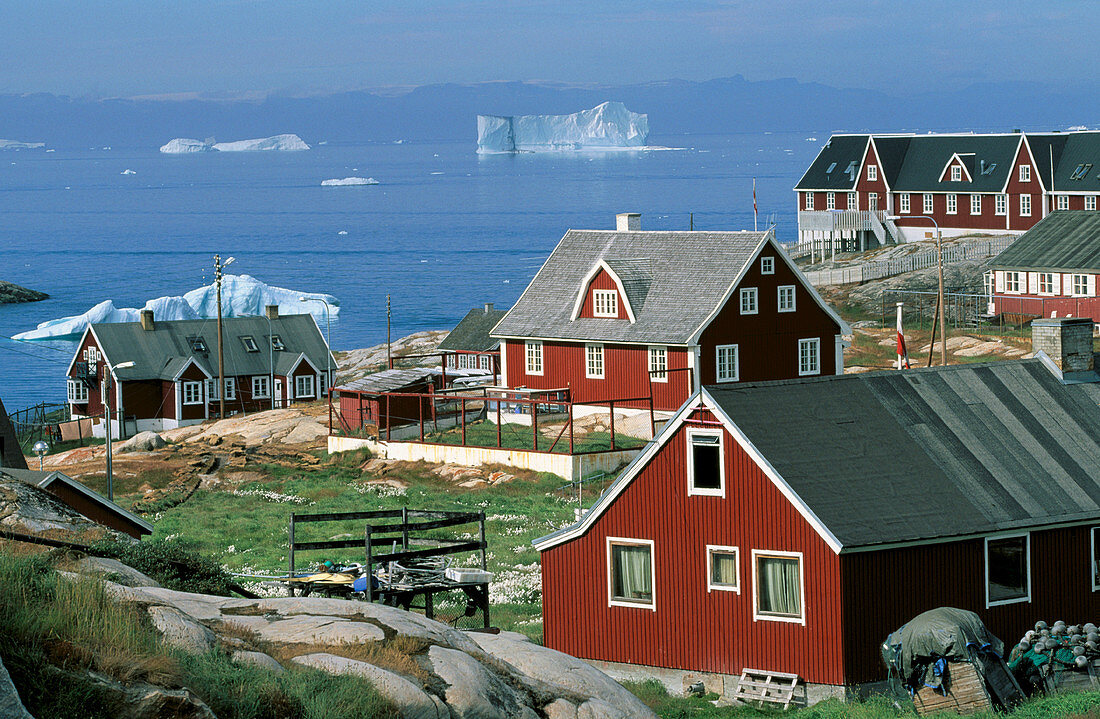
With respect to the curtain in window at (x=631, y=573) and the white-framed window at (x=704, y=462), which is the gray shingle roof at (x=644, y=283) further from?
the white-framed window at (x=704, y=462)

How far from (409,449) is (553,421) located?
23.1 feet

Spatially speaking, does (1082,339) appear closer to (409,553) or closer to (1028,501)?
(1028,501)

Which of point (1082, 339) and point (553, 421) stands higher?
point (1082, 339)

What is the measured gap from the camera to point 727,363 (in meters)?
53.7

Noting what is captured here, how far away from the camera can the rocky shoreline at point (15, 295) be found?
16875 centimetres

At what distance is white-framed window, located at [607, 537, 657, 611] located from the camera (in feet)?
85.2

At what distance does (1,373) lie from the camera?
11612cm

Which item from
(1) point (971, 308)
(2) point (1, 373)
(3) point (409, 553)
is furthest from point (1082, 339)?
(2) point (1, 373)

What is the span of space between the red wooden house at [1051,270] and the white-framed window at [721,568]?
44072 mm

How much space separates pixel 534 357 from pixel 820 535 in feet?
110

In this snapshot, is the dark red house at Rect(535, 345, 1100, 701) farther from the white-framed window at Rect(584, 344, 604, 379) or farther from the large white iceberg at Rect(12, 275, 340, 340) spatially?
the large white iceberg at Rect(12, 275, 340, 340)

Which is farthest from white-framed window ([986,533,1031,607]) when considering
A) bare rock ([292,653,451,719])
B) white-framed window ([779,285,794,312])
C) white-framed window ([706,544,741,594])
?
white-framed window ([779,285,794,312])

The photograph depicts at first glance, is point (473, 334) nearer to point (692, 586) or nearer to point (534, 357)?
point (534, 357)

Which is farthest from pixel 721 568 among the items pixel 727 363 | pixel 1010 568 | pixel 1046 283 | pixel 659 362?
pixel 1046 283
